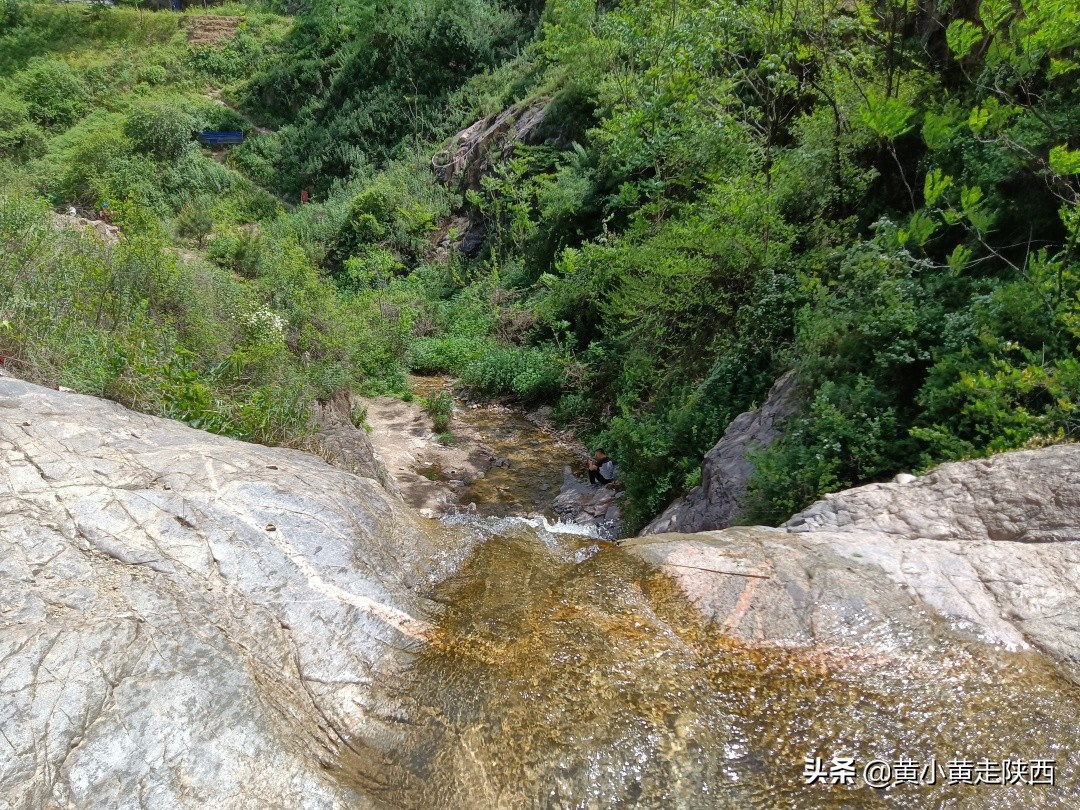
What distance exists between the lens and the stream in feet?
8.43

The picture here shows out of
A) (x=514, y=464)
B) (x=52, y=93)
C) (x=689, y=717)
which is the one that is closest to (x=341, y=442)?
(x=514, y=464)

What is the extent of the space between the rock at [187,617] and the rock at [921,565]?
68.7 inches

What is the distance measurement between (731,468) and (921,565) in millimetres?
2331

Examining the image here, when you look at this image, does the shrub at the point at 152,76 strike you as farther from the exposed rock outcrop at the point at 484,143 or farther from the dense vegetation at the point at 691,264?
the exposed rock outcrop at the point at 484,143

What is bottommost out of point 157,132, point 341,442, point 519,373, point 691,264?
point 519,373

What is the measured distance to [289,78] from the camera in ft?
85.3

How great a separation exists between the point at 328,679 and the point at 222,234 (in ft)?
51.7

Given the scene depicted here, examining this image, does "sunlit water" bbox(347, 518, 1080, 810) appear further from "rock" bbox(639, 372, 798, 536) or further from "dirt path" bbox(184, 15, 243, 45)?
"dirt path" bbox(184, 15, 243, 45)

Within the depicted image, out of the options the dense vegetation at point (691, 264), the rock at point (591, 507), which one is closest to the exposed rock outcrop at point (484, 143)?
the dense vegetation at point (691, 264)

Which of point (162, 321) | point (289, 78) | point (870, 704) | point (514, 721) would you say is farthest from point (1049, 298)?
point (289, 78)

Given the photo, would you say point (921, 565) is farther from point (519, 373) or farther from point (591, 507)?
point (519, 373)

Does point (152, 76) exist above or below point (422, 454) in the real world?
above

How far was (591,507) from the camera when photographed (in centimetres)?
795

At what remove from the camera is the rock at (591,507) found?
24.5 ft
